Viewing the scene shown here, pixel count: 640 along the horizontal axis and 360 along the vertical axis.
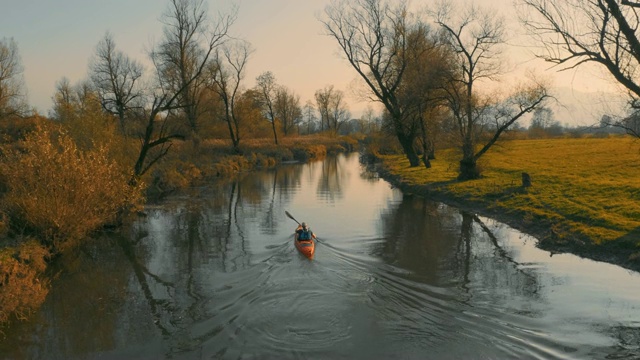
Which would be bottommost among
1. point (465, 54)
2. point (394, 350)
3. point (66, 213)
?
point (394, 350)

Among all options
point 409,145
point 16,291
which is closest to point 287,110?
point 409,145

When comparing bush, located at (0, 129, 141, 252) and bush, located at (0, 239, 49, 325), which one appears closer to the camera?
bush, located at (0, 239, 49, 325)

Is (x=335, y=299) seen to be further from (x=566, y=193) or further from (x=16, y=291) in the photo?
(x=566, y=193)

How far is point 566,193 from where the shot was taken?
20.6 m

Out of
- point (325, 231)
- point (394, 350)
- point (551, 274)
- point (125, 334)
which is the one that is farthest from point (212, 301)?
point (551, 274)

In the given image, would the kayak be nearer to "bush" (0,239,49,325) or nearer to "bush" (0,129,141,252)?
"bush" (0,129,141,252)

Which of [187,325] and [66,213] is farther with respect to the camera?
[66,213]

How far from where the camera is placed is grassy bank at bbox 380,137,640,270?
14.5 meters

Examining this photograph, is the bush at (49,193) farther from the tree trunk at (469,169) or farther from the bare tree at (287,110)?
the bare tree at (287,110)

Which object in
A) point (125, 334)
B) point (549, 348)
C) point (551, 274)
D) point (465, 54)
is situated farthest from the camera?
point (465, 54)

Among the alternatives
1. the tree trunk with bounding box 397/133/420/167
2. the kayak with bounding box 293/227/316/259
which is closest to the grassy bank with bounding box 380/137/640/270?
the tree trunk with bounding box 397/133/420/167

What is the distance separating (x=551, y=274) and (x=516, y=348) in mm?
5084

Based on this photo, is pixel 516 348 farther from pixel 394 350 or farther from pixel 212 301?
pixel 212 301

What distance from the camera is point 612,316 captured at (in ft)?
32.3
